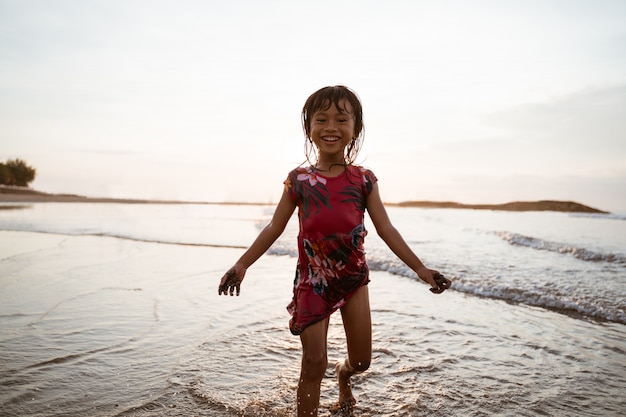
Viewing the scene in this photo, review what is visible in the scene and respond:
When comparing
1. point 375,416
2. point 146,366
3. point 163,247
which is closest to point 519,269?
point 375,416

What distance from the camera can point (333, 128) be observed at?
9.00ft

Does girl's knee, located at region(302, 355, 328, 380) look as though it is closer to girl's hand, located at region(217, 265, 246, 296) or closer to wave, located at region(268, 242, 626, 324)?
girl's hand, located at region(217, 265, 246, 296)

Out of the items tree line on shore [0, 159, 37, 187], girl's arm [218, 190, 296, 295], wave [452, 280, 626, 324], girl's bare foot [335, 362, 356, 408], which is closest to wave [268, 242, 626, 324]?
wave [452, 280, 626, 324]

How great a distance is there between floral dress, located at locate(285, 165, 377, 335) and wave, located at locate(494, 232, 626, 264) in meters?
9.27

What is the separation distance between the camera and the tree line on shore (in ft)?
205

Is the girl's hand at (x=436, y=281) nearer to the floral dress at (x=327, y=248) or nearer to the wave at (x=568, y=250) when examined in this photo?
the floral dress at (x=327, y=248)

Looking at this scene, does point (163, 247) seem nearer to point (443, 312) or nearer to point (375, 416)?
point (443, 312)

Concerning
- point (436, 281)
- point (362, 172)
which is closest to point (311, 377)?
point (436, 281)

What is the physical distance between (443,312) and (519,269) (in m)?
3.75

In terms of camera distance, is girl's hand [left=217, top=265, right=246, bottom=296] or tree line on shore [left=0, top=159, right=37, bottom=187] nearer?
girl's hand [left=217, top=265, right=246, bottom=296]

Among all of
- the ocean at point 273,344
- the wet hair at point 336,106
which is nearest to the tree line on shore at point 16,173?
the ocean at point 273,344

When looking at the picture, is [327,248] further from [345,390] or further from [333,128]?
[345,390]

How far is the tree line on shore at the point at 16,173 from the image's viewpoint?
62.6 meters

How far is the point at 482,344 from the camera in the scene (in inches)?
167
